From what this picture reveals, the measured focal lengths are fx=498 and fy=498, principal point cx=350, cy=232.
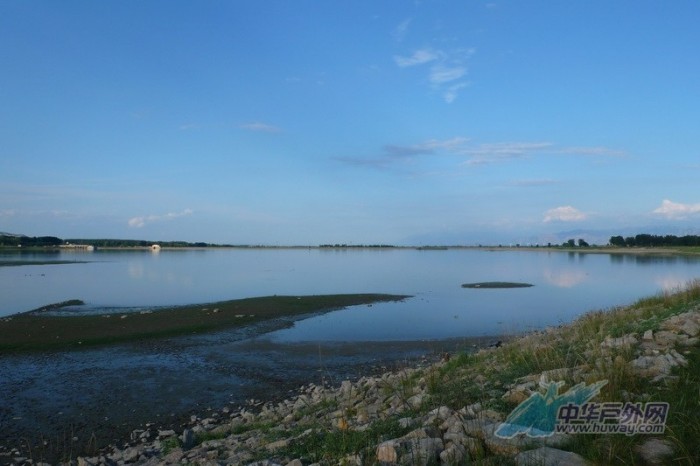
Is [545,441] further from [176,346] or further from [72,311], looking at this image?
[72,311]

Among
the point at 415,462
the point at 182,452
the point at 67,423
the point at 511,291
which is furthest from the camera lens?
the point at 511,291

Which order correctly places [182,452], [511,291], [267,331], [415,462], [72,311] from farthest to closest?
1. [511,291]
2. [72,311]
3. [267,331]
4. [182,452]
5. [415,462]

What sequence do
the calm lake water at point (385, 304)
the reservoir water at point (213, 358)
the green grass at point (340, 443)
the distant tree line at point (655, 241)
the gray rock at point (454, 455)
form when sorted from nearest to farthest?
1. the gray rock at point (454, 455)
2. the green grass at point (340, 443)
3. the reservoir water at point (213, 358)
4. the calm lake water at point (385, 304)
5. the distant tree line at point (655, 241)

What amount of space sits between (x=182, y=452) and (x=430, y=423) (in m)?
4.47

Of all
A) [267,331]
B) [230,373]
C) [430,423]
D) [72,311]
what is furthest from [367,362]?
[72,311]

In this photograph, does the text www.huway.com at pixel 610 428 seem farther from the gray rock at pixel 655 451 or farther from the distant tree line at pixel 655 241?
the distant tree line at pixel 655 241

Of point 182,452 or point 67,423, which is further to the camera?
point 67,423

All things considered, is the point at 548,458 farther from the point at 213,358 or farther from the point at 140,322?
the point at 140,322

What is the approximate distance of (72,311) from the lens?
29141mm

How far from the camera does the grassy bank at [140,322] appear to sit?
20.5m

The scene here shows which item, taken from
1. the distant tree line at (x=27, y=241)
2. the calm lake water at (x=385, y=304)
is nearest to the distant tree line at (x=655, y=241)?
the calm lake water at (x=385, y=304)

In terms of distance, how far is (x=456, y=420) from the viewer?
18.7 feet

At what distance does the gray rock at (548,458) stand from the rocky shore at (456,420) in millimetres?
10

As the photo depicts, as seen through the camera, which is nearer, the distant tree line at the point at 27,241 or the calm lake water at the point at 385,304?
the calm lake water at the point at 385,304
